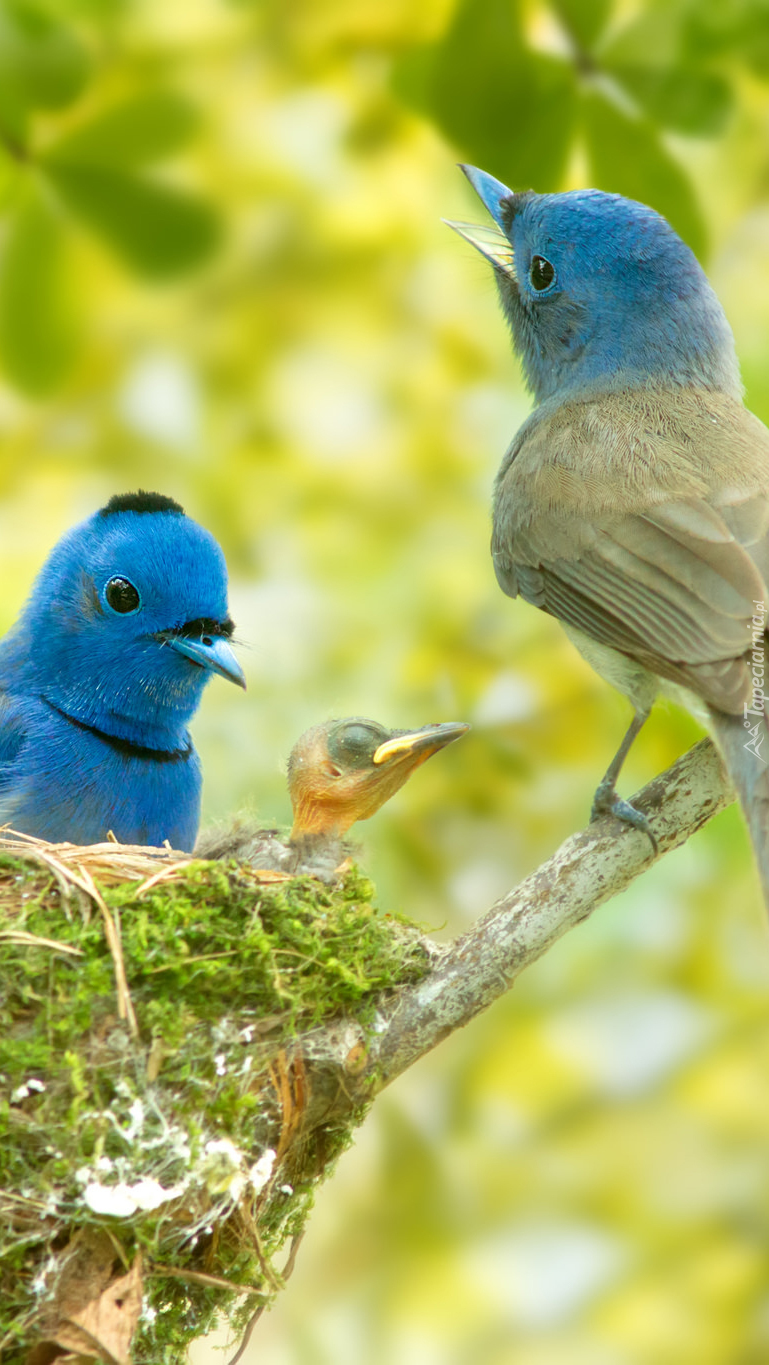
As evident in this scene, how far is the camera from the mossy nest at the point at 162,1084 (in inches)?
92.4

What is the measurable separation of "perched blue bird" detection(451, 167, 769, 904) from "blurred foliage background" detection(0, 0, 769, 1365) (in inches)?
36.4

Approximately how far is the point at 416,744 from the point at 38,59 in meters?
2.26

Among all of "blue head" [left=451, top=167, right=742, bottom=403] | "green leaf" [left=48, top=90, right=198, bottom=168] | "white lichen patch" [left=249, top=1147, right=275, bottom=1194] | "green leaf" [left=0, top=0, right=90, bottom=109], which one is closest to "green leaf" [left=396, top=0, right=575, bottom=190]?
"blue head" [left=451, top=167, right=742, bottom=403]

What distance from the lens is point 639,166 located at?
3871 millimetres

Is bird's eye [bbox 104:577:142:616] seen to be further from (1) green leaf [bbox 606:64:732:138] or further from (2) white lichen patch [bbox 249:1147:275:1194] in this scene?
(1) green leaf [bbox 606:64:732:138]

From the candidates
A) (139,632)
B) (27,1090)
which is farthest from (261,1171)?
(139,632)

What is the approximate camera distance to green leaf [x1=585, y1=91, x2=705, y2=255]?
3.87 m

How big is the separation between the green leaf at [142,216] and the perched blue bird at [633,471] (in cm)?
100

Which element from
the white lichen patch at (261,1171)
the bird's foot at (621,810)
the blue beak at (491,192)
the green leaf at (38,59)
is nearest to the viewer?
the white lichen patch at (261,1171)

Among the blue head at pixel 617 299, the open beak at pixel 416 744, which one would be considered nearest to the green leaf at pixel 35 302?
the blue head at pixel 617 299

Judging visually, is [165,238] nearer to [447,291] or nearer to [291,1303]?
[447,291]

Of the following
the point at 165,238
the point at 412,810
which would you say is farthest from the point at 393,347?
the point at 412,810

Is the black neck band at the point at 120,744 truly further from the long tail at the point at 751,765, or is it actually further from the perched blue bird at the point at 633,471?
the long tail at the point at 751,765

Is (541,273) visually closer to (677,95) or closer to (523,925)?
(677,95)
